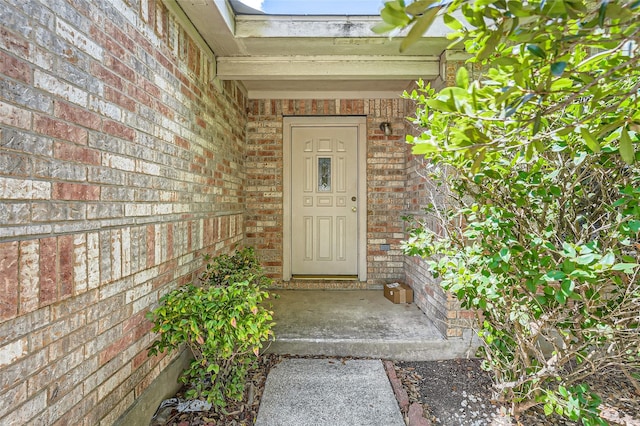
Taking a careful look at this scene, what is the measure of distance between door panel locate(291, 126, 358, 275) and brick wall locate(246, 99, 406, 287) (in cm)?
18

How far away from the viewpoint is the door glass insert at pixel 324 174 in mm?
4039

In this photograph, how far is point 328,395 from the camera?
80.5 inches

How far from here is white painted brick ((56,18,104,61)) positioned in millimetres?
1166

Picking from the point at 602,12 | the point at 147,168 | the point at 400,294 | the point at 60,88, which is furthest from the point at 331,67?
the point at 602,12

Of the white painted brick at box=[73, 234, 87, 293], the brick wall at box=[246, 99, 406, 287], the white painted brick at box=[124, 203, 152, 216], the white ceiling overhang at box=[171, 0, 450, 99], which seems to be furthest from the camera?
the brick wall at box=[246, 99, 406, 287]

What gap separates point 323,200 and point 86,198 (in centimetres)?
292

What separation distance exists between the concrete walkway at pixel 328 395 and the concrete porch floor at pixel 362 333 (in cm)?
11

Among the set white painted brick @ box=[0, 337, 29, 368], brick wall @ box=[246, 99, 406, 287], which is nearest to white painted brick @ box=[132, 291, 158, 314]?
white painted brick @ box=[0, 337, 29, 368]

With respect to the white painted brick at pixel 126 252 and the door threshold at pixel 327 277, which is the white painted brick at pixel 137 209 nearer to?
the white painted brick at pixel 126 252

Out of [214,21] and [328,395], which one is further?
[214,21]

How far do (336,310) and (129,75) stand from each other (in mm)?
2546

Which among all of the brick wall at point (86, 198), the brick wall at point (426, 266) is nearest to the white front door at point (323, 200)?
the brick wall at point (426, 266)

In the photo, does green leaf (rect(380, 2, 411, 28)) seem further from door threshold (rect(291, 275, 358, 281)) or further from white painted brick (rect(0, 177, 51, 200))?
door threshold (rect(291, 275, 358, 281))

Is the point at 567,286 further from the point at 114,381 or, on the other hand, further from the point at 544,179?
the point at 114,381
